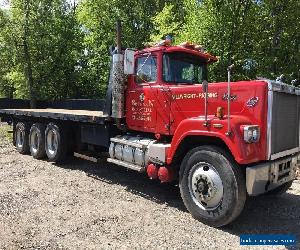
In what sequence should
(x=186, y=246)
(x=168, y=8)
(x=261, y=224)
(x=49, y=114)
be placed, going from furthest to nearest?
(x=168, y=8), (x=49, y=114), (x=261, y=224), (x=186, y=246)

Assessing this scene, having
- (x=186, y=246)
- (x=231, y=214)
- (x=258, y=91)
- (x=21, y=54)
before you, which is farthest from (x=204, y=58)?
(x=21, y=54)

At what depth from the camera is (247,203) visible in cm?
704

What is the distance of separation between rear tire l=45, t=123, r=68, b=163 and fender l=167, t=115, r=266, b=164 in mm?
4934

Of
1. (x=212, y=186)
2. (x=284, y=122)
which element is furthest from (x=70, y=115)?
(x=284, y=122)

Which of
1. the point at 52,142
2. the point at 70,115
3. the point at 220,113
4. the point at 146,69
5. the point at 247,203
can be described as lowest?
the point at 247,203

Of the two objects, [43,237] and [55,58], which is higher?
[55,58]

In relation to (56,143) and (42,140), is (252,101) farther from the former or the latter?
(42,140)

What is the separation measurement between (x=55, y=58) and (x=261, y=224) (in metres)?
26.6

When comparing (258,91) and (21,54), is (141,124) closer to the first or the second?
(258,91)

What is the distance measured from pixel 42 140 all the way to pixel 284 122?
23.9 ft

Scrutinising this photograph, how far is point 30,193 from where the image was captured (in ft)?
24.4

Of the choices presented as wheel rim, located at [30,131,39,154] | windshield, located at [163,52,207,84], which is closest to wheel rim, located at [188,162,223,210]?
windshield, located at [163,52,207,84]

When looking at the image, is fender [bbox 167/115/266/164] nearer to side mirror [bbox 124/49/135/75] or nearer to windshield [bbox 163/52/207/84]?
windshield [bbox 163/52/207/84]

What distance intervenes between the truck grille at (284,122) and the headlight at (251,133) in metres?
0.29
